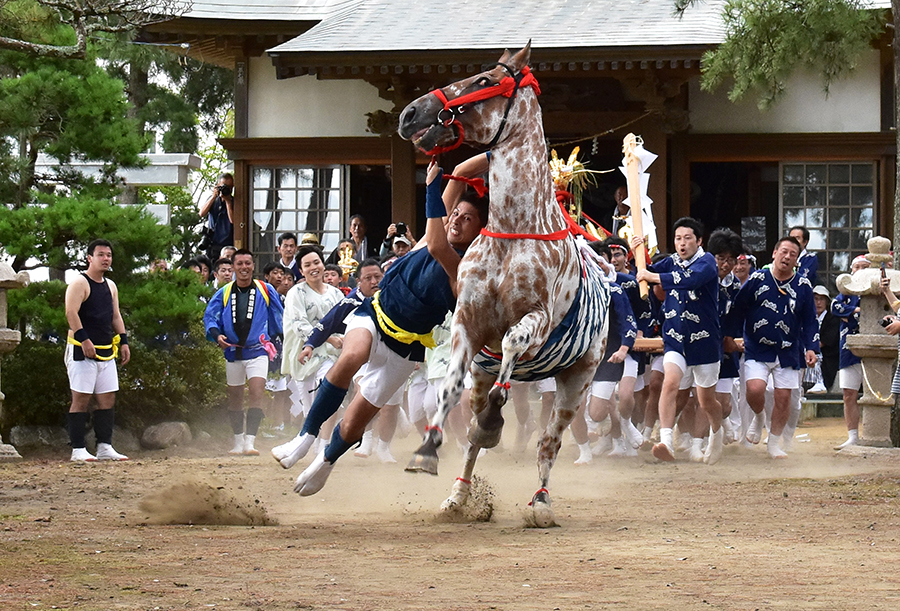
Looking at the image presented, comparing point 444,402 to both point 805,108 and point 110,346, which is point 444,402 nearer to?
point 110,346

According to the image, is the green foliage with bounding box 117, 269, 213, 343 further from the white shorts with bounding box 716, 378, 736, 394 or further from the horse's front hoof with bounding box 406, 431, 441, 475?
the horse's front hoof with bounding box 406, 431, 441, 475

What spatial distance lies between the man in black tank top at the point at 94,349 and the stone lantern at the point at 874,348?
272 inches

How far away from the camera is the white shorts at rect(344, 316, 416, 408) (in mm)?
7621

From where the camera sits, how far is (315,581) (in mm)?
5441

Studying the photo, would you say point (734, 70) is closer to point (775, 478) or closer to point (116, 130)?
point (775, 478)

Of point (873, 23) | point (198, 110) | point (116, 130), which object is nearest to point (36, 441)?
point (116, 130)

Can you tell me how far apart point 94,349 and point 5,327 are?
0.86 m

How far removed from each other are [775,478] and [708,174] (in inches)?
377

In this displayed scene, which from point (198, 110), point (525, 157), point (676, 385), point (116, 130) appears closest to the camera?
point (525, 157)

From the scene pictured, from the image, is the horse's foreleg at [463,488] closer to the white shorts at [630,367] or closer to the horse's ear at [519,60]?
the horse's ear at [519,60]

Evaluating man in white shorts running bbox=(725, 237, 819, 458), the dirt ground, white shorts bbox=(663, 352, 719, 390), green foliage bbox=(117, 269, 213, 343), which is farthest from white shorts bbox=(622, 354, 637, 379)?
green foliage bbox=(117, 269, 213, 343)

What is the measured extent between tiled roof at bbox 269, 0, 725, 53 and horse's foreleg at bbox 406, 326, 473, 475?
9685 mm

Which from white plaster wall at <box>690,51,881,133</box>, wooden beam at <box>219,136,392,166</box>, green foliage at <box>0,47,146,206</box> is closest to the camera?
green foliage at <box>0,47,146,206</box>

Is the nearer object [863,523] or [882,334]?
[863,523]
